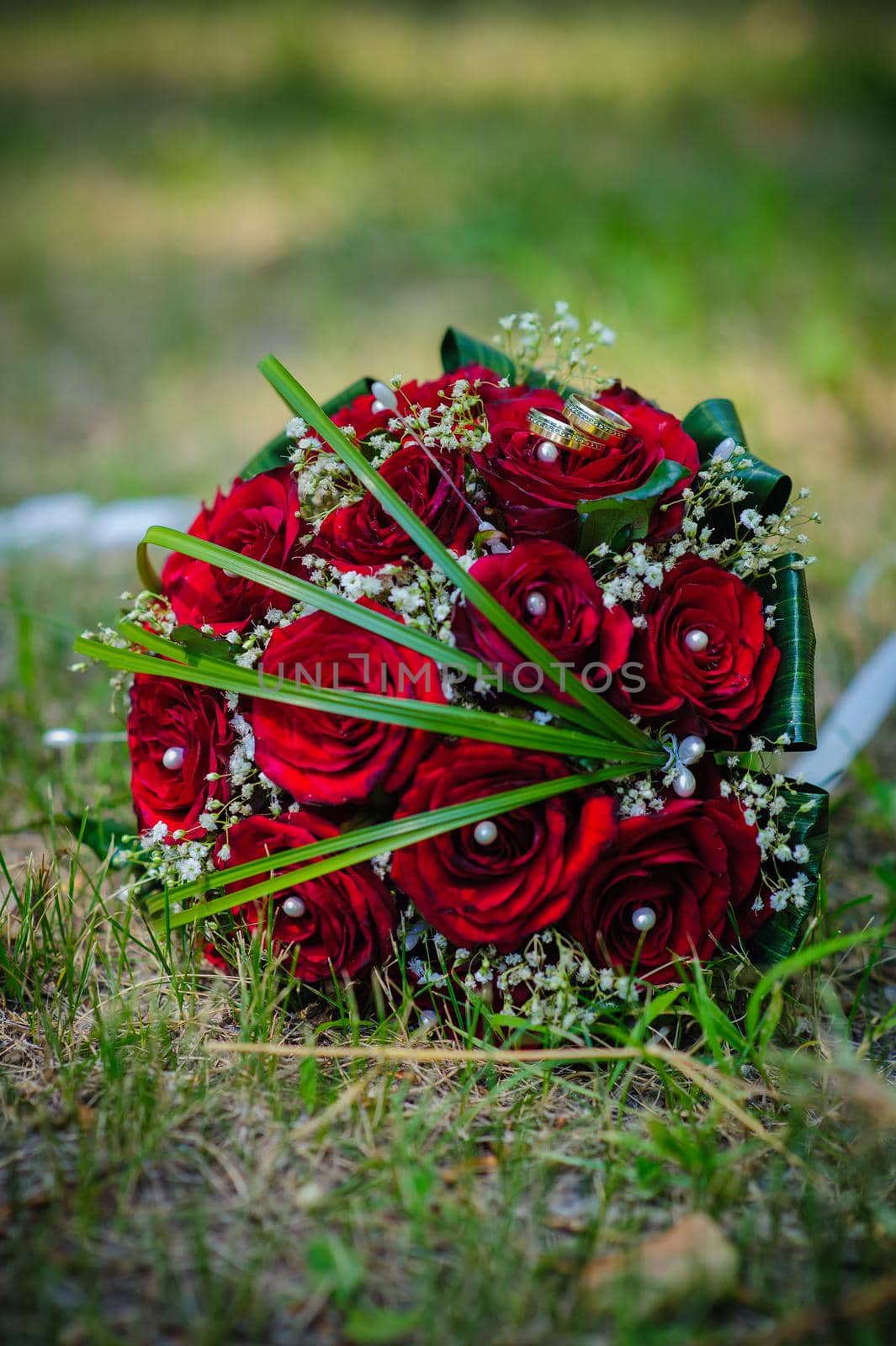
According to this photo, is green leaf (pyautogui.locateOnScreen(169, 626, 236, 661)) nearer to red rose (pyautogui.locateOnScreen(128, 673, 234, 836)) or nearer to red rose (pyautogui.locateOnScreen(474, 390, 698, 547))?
red rose (pyautogui.locateOnScreen(128, 673, 234, 836))

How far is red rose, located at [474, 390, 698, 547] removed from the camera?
1.29 meters

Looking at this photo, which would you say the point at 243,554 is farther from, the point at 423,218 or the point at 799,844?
the point at 423,218

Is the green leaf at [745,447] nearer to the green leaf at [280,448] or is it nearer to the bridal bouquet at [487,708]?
the bridal bouquet at [487,708]

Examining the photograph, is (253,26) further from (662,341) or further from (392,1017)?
(392,1017)

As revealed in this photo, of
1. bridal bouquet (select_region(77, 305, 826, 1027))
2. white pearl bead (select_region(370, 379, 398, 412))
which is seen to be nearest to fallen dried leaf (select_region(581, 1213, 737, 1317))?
bridal bouquet (select_region(77, 305, 826, 1027))

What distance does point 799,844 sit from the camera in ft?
4.38

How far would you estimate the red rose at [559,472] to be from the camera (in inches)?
51.0


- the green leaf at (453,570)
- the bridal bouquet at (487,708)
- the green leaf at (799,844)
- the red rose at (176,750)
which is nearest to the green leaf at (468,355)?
the bridal bouquet at (487,708)

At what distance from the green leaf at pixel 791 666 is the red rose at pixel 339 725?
1.45ft

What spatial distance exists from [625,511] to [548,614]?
0.57 ft

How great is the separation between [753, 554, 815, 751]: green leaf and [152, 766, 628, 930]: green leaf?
0.23m

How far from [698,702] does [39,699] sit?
177 cm

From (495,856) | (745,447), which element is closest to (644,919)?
(495,856)

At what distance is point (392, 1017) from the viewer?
4.42 ft
